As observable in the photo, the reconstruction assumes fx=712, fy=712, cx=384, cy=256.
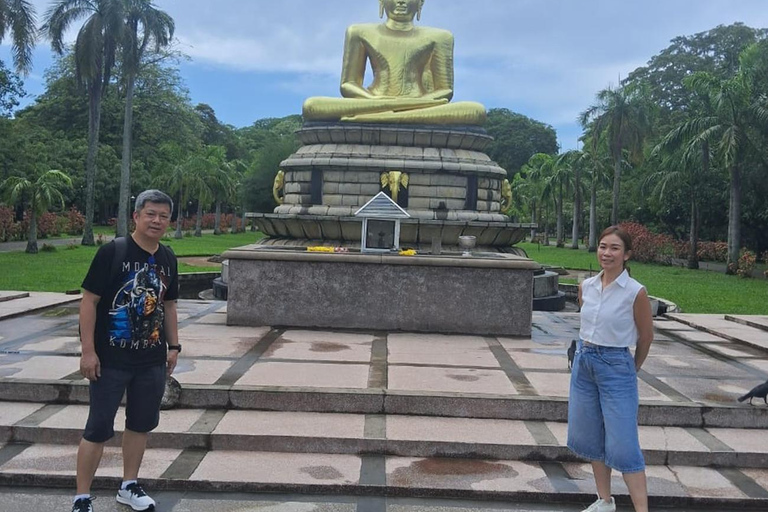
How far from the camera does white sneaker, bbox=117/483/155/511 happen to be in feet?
13.3

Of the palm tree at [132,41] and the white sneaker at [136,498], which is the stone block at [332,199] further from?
the palm tree at [132,41]

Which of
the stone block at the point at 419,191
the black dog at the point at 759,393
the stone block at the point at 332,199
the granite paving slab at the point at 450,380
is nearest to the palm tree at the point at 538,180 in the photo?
the stone block at the point at 419,191

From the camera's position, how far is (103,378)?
3.83 metres

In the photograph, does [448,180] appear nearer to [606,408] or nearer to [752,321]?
[752,321]

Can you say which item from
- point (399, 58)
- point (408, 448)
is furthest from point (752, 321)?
point (399, 58)

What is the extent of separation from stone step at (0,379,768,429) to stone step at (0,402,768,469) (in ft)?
0.54

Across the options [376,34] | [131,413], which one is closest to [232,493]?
[131,413]

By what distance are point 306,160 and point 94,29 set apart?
17.0m

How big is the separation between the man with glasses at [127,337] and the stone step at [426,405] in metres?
1.60

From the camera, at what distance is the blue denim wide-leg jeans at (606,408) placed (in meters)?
3.78

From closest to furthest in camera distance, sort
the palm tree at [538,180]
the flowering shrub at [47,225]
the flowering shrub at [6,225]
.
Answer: the flowering shrub at [6,225]
the flowering shrub at [47,225]
the palm tree at [538,180]

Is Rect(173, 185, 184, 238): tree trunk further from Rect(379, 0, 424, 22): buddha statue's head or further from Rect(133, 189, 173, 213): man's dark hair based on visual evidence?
Rect(133, 189, 173, 213): man's dark hair

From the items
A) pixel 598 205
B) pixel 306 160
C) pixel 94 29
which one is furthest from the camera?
pixel 598 205

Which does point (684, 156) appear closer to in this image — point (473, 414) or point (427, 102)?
point (427, 102)
